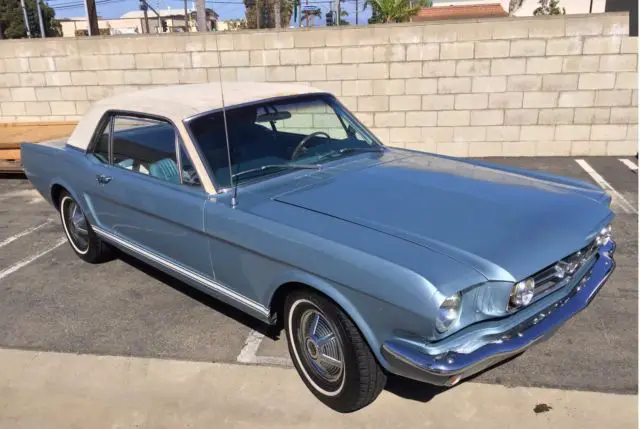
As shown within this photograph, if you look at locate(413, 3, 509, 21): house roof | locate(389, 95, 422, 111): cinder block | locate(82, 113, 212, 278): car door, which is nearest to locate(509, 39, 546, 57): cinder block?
locate(389, 95, 422, 111): cinder block

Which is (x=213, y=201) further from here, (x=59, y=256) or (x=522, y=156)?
(x=522, y=156)

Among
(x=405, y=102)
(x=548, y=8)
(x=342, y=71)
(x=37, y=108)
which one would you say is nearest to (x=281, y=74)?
(x=342, y=71)

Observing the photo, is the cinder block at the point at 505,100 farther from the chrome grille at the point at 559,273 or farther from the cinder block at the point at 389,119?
the chrome grille at the point at 559,273

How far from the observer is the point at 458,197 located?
2906 mm

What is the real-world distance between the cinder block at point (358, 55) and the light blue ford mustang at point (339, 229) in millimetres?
4457

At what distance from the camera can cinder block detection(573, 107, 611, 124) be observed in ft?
26.6

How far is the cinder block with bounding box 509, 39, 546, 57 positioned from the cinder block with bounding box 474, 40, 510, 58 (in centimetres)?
10

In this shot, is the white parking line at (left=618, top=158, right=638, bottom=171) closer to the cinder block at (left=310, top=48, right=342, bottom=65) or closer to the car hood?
the cinder block at (left=310, top=48, right=342, bottom=65)

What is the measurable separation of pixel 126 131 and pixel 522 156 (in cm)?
636

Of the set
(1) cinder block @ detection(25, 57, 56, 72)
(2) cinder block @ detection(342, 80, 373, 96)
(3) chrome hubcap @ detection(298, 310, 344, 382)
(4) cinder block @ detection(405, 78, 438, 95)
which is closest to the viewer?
(3) chrome hubcap @ detection(298, 310, 344, 382)

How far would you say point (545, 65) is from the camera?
7926 millimetres

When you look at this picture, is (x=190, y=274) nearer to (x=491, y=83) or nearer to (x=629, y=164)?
(x=491, y=83)

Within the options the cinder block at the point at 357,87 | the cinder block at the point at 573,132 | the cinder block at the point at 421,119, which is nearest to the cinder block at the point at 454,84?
the cinder block at the point at 421,119

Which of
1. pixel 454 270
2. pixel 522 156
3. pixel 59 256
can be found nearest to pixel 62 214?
pixel 59 256
